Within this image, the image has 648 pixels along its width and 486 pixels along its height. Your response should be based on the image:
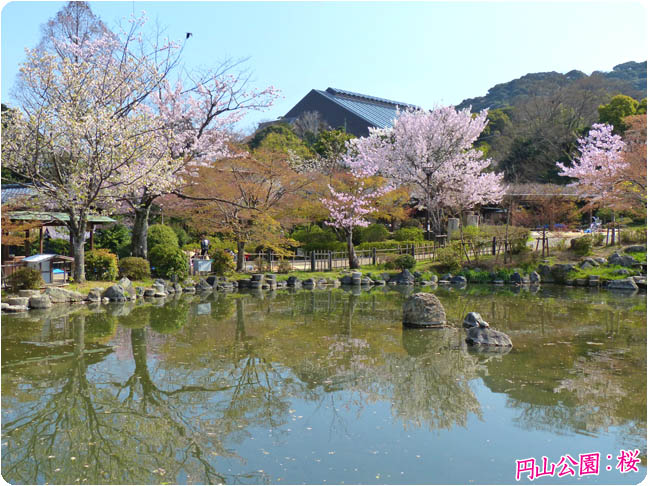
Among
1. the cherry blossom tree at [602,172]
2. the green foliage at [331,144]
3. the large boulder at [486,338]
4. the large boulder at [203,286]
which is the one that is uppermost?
the green foliage at [331,144]

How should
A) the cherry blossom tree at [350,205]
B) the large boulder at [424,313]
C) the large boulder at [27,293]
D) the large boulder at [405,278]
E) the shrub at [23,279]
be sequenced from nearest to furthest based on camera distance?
1. the large boulder at [424,313]
2. the large boulder at [27,293]
3. the shrub at [23,279]
4. the large boulder at [405,278]
5. the cherry blossom tree at [350,205]

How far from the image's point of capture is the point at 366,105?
54.5 meters

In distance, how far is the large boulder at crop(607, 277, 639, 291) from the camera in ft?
53.9

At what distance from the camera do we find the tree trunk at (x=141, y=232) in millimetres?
16688

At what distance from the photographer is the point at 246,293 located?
1636 cm

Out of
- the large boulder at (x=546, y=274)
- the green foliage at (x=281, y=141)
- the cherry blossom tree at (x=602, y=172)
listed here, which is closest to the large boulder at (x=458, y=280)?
the large boulder at (x=546, y=274)

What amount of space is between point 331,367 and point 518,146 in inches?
1225

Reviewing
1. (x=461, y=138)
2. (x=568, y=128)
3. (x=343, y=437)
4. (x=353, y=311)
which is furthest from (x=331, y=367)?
(x=568, y=128)

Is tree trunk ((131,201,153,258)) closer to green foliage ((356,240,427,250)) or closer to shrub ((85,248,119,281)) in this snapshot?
shrub ((85,248,119,281))

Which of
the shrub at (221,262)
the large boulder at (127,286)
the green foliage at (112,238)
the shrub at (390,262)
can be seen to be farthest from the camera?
the shrub at (390,262)

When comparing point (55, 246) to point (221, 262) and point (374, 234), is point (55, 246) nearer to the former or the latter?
point (221, 262)

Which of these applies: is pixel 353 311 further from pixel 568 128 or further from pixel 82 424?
pixel 568 128

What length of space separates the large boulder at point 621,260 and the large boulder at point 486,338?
11559 mm

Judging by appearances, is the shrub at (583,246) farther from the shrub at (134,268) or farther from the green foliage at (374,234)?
the shrub at (134,268)
